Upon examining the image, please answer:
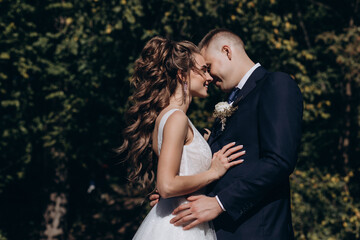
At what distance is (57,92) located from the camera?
17.6 feet

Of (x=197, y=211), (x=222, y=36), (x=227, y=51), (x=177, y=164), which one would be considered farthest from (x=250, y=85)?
(x=197, y=211)

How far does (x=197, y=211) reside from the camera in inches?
93.2

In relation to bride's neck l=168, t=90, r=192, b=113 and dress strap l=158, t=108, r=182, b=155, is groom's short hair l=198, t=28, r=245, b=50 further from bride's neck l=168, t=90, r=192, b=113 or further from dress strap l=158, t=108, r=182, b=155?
dress strap l=158, t=108, r=182, b=155

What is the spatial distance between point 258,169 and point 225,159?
1.02 feet

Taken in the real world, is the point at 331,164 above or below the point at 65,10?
below

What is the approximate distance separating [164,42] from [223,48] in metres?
0.51

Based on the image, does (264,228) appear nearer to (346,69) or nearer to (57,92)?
(57,92)

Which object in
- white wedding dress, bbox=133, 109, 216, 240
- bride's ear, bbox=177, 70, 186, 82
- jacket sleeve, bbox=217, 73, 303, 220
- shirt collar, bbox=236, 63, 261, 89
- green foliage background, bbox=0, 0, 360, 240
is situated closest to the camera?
jacket sleeve, bbox=217, 73, 303, 220

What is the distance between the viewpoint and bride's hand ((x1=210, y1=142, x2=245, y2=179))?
7.95 ft

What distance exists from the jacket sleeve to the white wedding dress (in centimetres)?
35

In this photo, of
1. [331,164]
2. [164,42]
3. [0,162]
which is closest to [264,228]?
[164,42]

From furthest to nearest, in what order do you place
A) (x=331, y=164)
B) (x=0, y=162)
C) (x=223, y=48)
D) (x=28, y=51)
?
(x=331, y=164) < (x=0, y=162) < (x=28, y=51) < (x=223, y=48)

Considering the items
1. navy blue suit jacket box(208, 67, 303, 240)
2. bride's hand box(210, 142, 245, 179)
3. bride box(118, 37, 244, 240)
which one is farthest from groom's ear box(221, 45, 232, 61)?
bride's hand box(210, 142, 245, 179)

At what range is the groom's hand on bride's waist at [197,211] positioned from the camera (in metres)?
2.34
